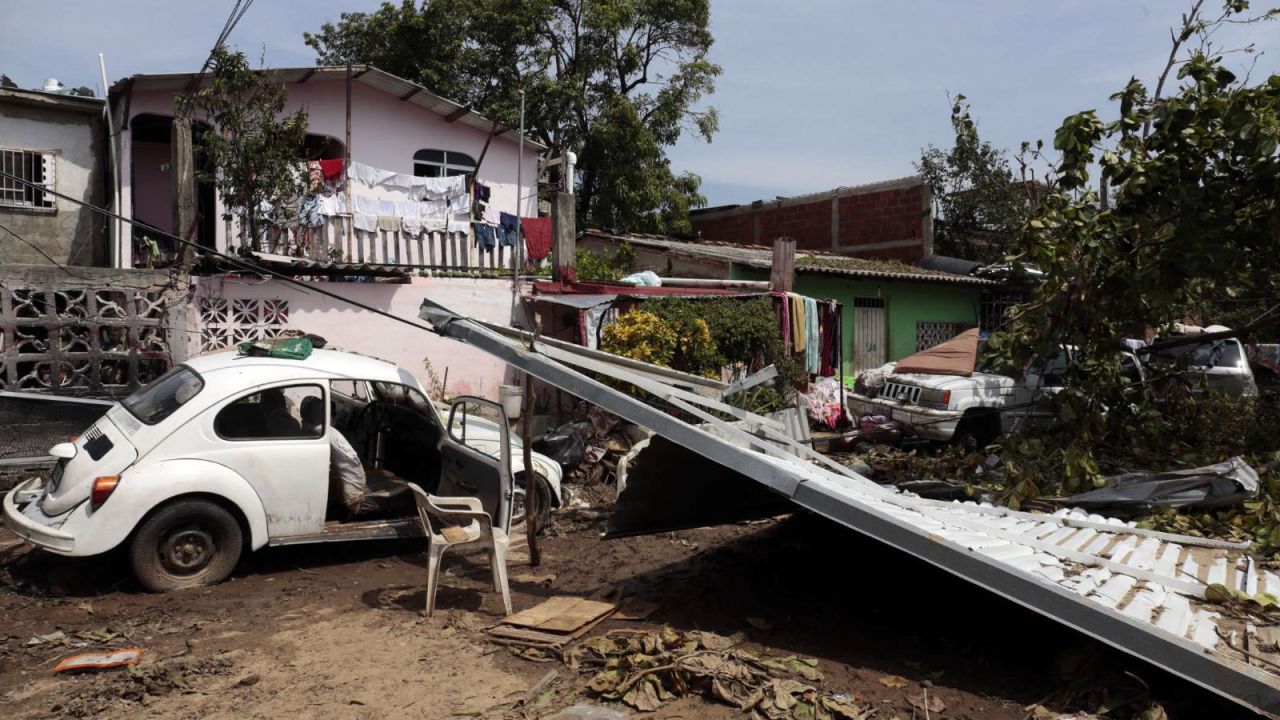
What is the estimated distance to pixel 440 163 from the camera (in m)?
15.9

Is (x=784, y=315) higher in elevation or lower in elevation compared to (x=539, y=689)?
higher

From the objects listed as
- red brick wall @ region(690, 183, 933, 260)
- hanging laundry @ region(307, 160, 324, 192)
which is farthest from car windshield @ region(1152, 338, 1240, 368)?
hanging laundry @ region(307, 160, 324, 192)

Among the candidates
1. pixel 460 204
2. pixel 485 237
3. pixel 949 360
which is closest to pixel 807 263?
pixel 949 360

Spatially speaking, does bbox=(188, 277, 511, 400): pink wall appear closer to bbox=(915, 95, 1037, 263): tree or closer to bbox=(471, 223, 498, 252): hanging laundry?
bbox=(471, 223, 498, 252): hanging laundry

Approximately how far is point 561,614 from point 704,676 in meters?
1.28

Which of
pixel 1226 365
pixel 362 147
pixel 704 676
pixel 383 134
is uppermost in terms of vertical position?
pixel 383 134

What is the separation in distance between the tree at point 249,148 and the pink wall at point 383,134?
1.80m

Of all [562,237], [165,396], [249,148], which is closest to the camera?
[165,396]

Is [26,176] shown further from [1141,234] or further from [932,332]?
[932,332]

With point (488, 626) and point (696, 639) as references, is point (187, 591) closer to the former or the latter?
point (488, 626)

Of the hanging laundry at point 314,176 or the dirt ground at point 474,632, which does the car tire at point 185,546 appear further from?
the hanging laundry at point 314,176

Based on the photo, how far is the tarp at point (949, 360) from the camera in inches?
450

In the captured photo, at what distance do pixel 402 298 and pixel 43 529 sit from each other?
257 inches

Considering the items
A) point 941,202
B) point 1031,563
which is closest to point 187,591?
point 1031,563
